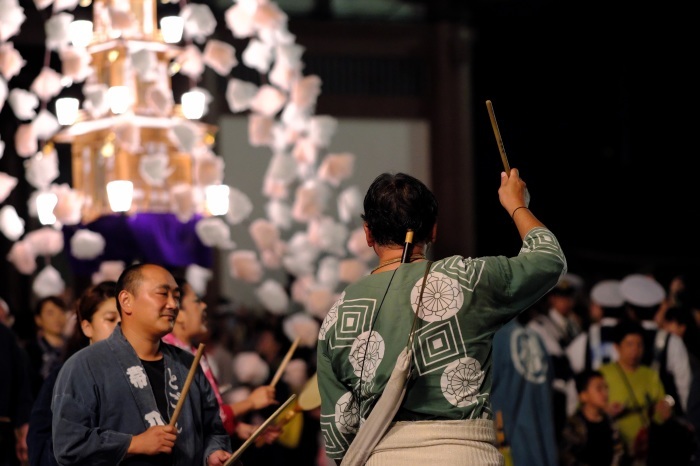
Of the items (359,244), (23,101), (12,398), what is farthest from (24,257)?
(12,398)

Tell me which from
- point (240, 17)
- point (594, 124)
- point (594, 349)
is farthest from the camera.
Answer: point (594, 124)

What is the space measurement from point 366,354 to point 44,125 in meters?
6.15

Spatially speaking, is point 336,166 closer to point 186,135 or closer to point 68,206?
point 186,135

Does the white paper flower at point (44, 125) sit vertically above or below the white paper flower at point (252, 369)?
above

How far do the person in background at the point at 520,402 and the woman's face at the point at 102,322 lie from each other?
1.90 meters

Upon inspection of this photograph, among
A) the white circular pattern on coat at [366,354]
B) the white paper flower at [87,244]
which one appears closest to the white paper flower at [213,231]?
the white paper flower at [87,244]

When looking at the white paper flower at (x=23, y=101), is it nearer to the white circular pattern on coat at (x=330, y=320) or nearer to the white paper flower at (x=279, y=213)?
the white paper flower at (x=279, y=213)

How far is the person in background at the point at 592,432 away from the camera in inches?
242

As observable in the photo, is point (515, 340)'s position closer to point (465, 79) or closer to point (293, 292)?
point (293, 292)

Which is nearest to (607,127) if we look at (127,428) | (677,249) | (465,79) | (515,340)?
(677,249)

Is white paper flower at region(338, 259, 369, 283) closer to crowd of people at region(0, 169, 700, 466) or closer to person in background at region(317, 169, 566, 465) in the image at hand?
crowd of people at region(0, 169, 700, 466)

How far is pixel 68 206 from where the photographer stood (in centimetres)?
822

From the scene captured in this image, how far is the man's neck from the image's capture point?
3623 mm

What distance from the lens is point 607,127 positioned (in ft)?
46.3
